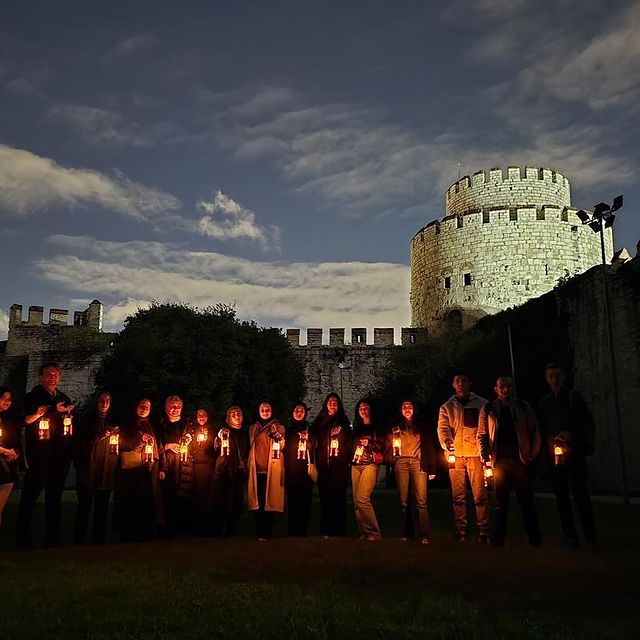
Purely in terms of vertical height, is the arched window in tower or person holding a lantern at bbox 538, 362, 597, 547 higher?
Result: the arched window in tower

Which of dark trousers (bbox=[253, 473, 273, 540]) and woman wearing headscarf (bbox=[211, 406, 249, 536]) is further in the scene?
woman wearing headscarf (bbox=[211, 406, 249, 536])

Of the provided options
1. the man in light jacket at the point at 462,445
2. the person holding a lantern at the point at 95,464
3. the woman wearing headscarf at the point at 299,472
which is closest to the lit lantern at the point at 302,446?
the woman wearing headscarf at the point at 299,472

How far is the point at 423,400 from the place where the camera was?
29031mm

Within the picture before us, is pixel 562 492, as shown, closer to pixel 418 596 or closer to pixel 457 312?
pixel 418 596

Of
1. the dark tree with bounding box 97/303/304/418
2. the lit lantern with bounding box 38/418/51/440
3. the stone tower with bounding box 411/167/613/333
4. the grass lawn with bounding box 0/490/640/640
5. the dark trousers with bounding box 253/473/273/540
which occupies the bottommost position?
the grass lawn with bounding box 0/490/640/640

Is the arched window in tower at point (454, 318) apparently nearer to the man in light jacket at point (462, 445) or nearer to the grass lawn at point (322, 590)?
the man in light jacket at point (462, 445)

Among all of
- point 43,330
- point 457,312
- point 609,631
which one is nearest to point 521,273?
point 457,312

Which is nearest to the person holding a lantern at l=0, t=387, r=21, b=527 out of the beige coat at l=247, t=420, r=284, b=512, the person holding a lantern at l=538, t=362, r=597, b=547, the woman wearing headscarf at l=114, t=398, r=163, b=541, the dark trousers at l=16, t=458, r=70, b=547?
the dark trousers at l=16, t=458, r=70, b=547

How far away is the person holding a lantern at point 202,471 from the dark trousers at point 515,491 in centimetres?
376

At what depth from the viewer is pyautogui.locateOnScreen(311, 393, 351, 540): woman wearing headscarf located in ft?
32.0

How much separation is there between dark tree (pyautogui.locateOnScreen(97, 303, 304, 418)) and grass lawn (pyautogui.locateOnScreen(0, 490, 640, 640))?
1657cm

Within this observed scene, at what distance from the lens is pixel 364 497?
924 cm

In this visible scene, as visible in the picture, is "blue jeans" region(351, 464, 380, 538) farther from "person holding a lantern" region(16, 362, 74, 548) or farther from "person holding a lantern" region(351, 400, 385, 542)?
"person holding a lantern" region(16, 362, 74, 548)

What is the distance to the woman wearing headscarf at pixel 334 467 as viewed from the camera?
32.0 ft
